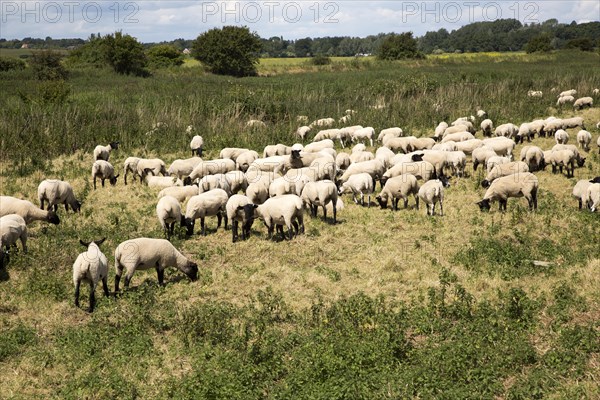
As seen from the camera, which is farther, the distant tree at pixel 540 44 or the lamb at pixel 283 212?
the distant tree at pixel 540 44

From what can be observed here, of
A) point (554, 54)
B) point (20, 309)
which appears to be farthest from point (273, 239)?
point (554, 54)

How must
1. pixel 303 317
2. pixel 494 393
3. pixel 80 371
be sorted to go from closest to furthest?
pixel 494 393 → pixel 80 371 → pixel 303 317

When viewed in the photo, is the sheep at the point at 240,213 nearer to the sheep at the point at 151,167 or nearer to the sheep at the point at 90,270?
the sheep at the point at 90,270

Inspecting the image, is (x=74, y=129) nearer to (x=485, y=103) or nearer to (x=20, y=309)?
(x=20, y=309)

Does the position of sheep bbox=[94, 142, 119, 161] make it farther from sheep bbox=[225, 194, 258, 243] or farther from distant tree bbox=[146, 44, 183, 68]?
distant tree bbox=[146, 44, 183, 68]

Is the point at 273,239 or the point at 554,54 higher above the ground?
the point at 554,54

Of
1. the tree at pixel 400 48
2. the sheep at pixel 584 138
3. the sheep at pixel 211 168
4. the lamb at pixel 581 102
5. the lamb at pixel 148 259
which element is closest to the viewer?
the lamb at pixel 148 259

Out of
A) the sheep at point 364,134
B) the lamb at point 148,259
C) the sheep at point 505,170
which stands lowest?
the lamb at point 148,259

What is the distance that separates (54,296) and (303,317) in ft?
17.8

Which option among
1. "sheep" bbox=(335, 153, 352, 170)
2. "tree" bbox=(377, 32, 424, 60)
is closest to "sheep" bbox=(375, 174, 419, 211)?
"sheep" bbox=(335, 153, 352, 170)

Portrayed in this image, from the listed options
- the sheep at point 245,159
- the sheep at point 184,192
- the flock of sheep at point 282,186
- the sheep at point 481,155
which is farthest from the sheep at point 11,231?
the sheep at point 481,155

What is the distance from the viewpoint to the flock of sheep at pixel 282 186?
1334cm

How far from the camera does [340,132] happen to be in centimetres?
2917

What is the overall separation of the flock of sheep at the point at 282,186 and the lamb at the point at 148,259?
22 millimetres
